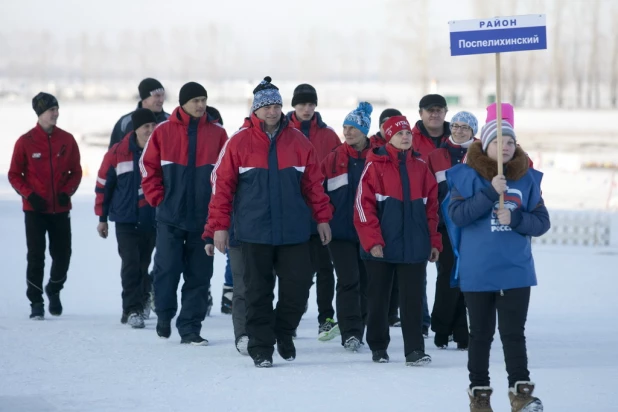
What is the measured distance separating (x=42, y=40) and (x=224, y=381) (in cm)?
16350

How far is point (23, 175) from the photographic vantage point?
10.2 metres

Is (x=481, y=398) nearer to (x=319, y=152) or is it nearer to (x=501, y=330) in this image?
(x=501, y=330)

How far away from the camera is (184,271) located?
867 cm

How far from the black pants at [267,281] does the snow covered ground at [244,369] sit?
0.71ft

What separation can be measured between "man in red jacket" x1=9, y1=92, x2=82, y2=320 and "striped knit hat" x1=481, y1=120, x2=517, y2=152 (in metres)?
5.03

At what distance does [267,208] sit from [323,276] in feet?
6.35

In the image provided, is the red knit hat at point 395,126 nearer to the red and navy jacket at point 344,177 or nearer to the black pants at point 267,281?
the red and navy jacket at point 344,177

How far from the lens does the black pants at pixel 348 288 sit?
330 inches

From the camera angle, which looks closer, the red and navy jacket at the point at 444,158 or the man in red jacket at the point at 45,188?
the red and navy jacket at the point at 444,158

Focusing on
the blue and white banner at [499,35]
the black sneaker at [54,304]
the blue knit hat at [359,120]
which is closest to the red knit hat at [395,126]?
the blue knit hat at [359,120]

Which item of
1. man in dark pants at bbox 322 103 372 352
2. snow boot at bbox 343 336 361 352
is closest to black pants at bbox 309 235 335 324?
man in dark pants at bbox 322 103 372 352

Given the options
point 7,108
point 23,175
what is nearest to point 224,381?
point 23,175

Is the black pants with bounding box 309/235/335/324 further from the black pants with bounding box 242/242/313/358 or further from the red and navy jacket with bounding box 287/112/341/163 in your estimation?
the black pants with bounding box 242/242/313/358

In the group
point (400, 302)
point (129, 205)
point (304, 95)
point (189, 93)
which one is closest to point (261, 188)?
point (400, 302)
